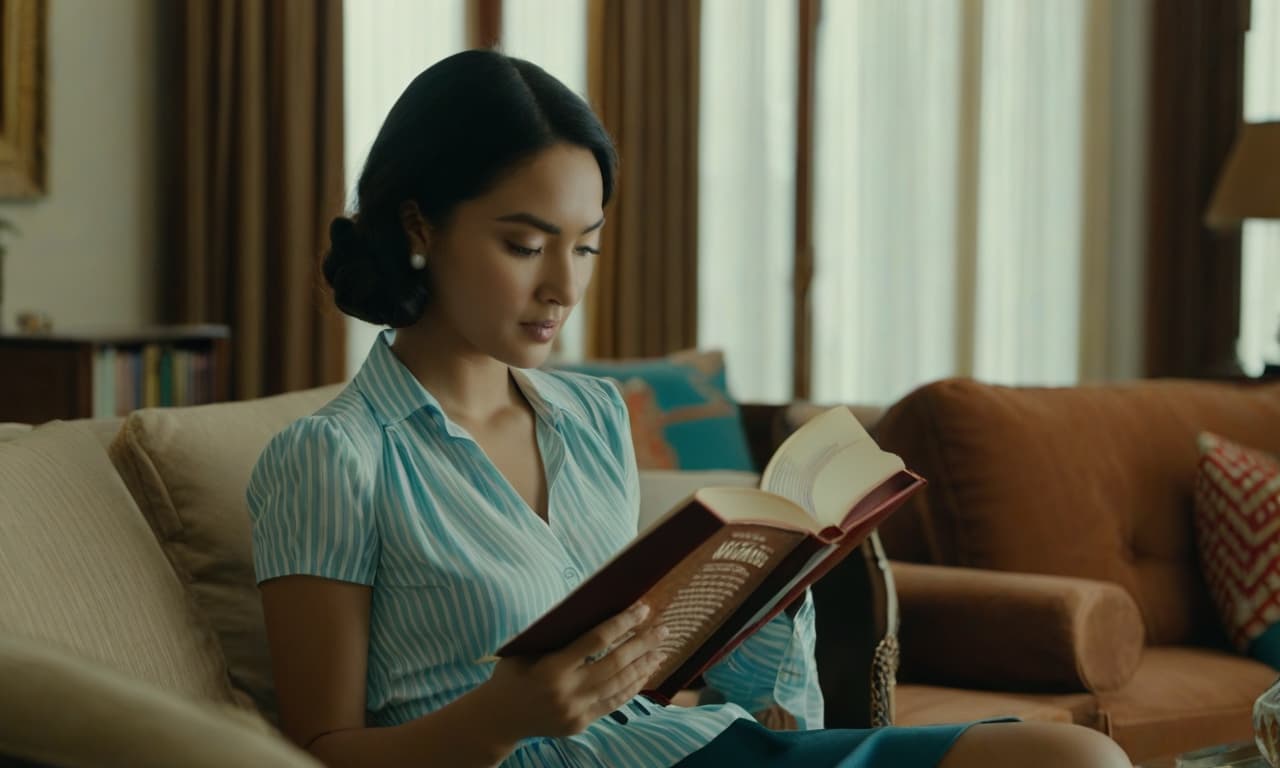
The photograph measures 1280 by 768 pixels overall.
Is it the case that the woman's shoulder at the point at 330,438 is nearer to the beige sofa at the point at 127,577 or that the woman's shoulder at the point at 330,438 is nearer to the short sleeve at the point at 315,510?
the short sleeve at the point at 315,510

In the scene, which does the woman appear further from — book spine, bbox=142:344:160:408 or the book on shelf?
book spine, bbox=142:344:160:408

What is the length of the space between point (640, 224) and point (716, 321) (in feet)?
1.50

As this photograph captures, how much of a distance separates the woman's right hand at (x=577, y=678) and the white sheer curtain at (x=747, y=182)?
4099 mm

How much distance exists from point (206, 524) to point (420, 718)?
0.40 m

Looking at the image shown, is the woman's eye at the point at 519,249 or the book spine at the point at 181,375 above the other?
the woman's eye at the point at 519,249

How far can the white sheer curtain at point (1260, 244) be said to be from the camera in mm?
4844

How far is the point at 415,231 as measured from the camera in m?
1.44

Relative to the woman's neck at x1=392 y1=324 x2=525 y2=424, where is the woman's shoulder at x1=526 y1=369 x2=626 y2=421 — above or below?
below

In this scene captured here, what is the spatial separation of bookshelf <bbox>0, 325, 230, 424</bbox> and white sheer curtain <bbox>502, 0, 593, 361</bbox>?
1.58 metres

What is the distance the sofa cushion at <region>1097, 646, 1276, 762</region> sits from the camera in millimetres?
2266

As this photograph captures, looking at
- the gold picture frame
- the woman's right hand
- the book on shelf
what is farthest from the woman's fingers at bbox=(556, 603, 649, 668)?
the gold picture frame

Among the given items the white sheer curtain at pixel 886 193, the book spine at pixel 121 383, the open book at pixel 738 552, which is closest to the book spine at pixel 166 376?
the book spine at pixel 121 383

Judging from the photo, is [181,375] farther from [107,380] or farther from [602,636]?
[602,636]

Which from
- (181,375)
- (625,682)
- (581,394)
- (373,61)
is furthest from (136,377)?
(625,682)
